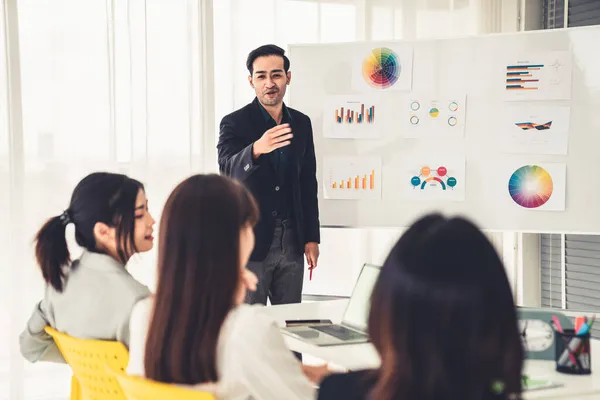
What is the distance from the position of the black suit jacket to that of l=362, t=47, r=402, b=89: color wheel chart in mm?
392

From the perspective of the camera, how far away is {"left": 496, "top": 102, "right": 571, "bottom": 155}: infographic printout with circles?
11.3 ft

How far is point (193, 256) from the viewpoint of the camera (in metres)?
1.43

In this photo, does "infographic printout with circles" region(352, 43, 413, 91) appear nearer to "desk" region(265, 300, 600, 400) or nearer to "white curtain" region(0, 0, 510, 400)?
"white curtain" region(0, 0, 510, 400)

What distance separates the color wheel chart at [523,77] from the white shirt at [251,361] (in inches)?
94.5

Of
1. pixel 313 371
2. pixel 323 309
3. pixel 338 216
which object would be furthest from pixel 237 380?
pixel 338 216

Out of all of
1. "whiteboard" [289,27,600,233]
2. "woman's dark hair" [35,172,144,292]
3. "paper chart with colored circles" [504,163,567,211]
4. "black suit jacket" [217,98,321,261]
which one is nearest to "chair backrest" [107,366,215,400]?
"woman's dark hair" [35,172,144,292]

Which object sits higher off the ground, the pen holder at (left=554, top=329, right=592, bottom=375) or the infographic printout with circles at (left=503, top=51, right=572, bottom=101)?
the infographic printout with circles at (left=503, top=51, right=572, bottom=101)

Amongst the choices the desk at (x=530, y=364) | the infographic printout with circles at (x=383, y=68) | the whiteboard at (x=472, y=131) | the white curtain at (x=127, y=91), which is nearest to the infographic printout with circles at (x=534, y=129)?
the whiteboard at (x=472, y=131)

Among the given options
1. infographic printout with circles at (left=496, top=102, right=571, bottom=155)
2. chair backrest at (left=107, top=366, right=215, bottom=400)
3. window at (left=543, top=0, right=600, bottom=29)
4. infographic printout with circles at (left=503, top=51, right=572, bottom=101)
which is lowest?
chair backrest at (left=107, top=366, right=215, bottom=400)

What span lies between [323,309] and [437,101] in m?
1.40

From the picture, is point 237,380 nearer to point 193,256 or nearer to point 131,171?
point 193,256

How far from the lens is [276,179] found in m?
3.38

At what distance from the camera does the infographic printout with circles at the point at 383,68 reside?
362 centimetres

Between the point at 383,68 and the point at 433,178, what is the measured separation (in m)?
0.58
